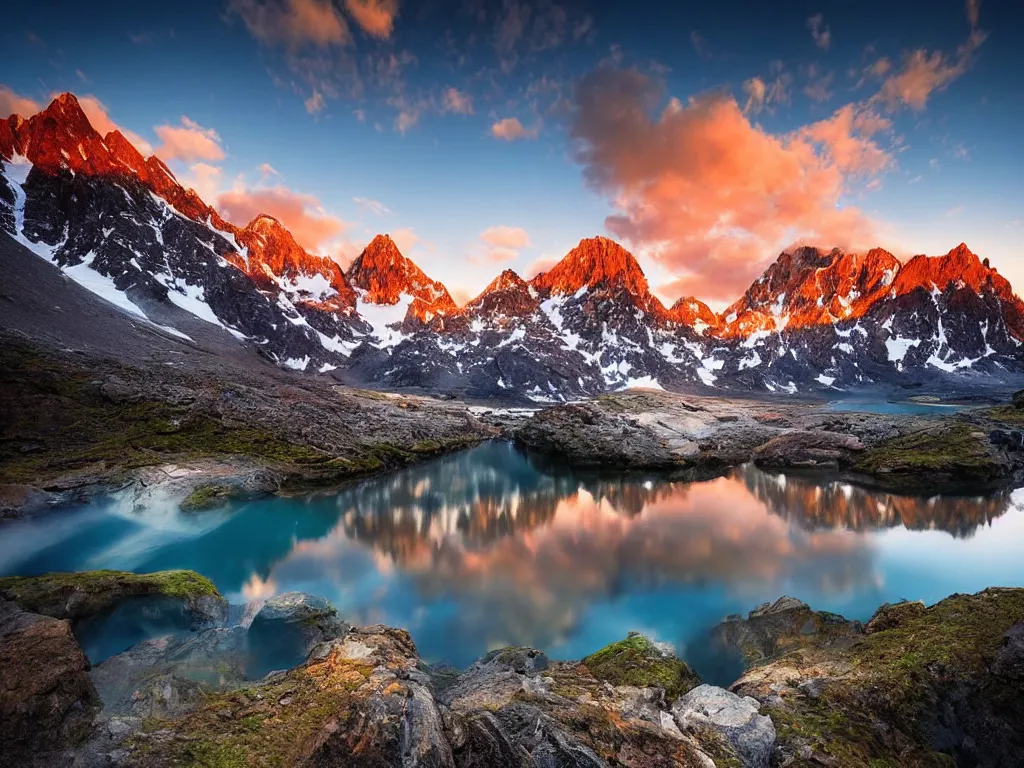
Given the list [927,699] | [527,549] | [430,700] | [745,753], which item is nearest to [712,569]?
[527,549]

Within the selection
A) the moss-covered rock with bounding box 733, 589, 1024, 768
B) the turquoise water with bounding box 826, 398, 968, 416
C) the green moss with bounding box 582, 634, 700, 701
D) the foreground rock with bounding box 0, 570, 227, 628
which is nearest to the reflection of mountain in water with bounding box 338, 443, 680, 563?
the foreground rock with bounding box 0, 570, 227, 628

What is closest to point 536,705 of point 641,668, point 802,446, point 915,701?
point 641,668

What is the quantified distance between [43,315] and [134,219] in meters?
Answer: 113

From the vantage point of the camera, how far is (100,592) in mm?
17547

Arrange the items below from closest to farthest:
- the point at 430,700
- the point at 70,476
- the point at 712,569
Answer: the point at 430,700
the point at 712,569
the point at 70,476

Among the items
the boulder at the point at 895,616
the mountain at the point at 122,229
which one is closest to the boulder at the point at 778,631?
the boulder at the point at 895,616

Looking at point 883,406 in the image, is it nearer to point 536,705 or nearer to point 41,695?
point 536,705

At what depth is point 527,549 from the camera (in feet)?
96.0

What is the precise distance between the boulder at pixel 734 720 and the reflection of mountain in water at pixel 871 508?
2798cm

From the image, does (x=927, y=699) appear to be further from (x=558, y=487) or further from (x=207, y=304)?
(x=207, y=304)

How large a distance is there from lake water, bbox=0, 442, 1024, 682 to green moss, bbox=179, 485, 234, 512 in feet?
3.47

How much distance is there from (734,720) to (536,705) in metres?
4.08

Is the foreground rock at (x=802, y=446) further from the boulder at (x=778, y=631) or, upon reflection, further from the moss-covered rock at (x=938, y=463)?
the boulder at (x=778, y=631)

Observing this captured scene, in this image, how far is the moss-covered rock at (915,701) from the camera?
343 inches
